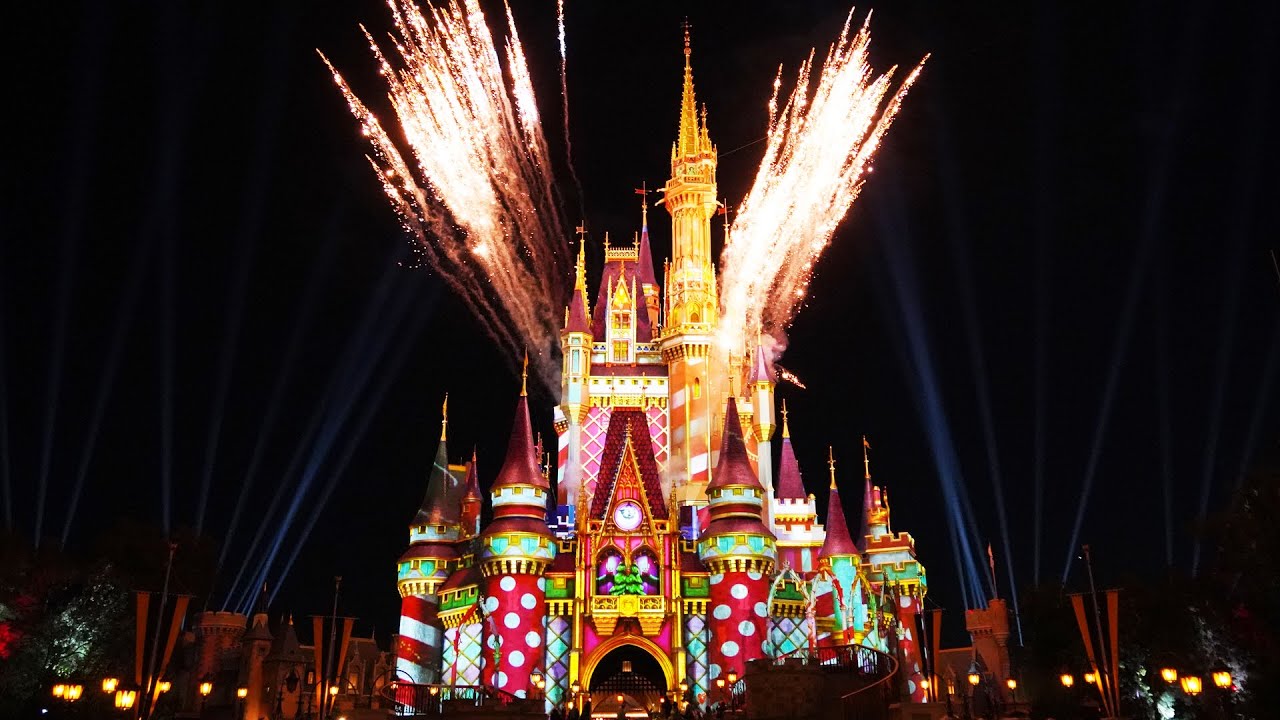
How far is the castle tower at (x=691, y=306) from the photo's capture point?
179ft

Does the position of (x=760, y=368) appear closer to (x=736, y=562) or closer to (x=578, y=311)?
(x=578, y=311)

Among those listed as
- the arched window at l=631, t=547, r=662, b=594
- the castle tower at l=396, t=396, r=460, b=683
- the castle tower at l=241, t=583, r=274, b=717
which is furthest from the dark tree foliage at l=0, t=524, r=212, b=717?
the arched window at l=631, t=547, r=662, b=594

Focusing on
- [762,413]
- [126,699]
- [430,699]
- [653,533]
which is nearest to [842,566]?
[762,413]

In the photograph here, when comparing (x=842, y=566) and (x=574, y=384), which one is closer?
(x=842, y=566)

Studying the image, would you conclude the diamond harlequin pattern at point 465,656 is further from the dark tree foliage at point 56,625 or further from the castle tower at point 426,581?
the dark tree foliage at point 56,625

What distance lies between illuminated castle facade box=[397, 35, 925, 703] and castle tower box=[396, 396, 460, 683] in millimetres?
90

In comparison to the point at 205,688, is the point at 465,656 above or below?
above

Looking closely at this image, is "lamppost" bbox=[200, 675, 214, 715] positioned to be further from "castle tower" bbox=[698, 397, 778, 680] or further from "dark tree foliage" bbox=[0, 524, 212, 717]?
"castle tower" bbox=[698, 397, 778, 680]

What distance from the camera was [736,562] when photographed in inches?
1804

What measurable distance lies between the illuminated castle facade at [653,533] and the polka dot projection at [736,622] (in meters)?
0.06

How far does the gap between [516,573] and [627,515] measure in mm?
5529

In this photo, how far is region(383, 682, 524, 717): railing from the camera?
2976cm

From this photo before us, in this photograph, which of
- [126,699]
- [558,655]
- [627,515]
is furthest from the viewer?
[627,515]

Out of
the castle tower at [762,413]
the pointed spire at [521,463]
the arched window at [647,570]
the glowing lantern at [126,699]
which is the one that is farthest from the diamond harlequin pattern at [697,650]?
the glowing lantern at [126,699]
